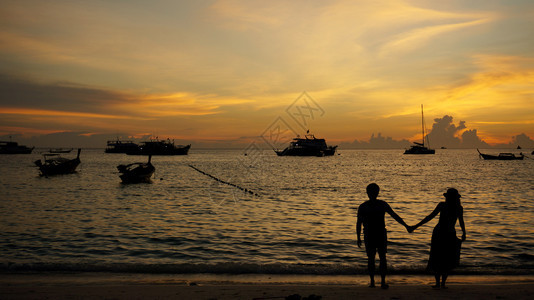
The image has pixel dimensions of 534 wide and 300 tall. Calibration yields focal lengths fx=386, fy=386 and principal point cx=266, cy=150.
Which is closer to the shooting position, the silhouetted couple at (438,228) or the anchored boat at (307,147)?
the silhouetted couple at (438,228)

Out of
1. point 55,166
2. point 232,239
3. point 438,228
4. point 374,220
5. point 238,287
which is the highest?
point 374,220

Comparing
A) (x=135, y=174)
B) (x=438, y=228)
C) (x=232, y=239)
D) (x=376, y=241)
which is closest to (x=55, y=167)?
(x=135, y=174)

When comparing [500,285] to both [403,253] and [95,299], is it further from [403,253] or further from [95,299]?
[95,299]

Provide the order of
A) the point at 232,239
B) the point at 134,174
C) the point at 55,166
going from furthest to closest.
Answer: the point at 55,166 → the point at 134,174 → the point at 232,239

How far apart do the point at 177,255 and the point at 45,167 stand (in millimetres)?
55846

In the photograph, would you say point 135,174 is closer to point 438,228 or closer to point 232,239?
point 232,239

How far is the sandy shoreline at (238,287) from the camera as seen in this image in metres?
7.60

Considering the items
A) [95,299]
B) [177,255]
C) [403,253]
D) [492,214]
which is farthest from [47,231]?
[492,214]

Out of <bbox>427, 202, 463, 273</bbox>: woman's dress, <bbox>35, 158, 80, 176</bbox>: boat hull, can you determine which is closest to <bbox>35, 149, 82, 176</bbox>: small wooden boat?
<bbox>35, 158, 80, 176</bbox>: boat hull

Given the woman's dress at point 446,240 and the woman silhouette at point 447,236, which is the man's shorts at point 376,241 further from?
the woman's dress at point 446,240

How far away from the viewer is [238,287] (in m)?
8.44

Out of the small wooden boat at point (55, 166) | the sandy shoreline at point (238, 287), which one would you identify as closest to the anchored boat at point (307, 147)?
the small wooden boat at point (55, 166)

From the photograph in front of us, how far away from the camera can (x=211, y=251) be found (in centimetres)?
1403

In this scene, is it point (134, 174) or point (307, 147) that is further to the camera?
point (307, 147)
